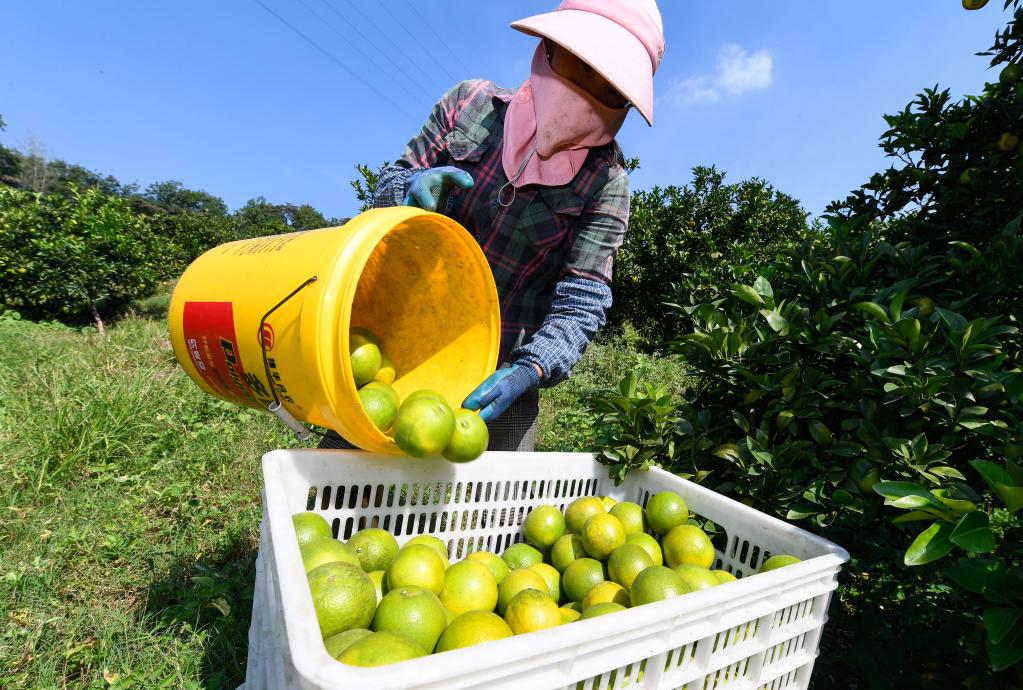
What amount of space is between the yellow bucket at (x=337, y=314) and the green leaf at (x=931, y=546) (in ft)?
4.11

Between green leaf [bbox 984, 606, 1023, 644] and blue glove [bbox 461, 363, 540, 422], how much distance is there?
1311 millimetres

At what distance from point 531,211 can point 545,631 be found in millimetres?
1634

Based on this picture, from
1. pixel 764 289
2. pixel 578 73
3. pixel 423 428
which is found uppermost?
pixel 578 73

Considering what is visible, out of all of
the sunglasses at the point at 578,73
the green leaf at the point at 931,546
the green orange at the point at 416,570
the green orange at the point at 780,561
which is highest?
the sunglasses at the point at 578,73

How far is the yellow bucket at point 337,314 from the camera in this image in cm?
139

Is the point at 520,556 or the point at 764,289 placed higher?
the point at 764,289

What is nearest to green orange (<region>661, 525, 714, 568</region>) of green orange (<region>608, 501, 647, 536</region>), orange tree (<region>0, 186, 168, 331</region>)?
green orange (<region>608, 501, 647, 536</region>)

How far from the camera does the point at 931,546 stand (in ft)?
3.62

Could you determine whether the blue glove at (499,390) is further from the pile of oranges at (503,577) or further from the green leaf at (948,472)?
the green leaf at (948,472)

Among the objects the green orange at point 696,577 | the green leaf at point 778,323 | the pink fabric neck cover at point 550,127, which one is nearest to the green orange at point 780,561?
the green orange at point 696,577

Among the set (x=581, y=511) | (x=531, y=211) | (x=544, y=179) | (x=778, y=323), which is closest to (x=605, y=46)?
(x=544, y=179)

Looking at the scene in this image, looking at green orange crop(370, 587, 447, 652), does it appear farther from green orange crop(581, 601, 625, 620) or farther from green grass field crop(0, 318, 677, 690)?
green grass field crop(0, 318, 677, 690)

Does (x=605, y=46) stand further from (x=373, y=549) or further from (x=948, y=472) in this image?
(x=373, y=549)

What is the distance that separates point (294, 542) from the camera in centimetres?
111
